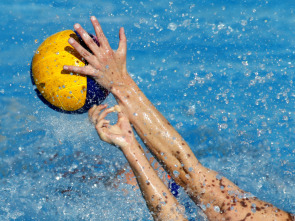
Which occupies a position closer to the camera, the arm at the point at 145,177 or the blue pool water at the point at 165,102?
the arm at the point at 145,177

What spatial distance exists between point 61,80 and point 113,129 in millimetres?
508

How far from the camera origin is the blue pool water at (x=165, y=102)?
11.4ft

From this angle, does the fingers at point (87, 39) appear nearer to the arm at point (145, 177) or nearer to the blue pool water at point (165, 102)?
the arm at point (145, 177)

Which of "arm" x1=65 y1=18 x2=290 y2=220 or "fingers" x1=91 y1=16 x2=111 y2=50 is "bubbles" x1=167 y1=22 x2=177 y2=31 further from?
"fingers" x1=91 y1=16 x2=111 y2=50

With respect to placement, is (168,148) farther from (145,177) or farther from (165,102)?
(165,102)

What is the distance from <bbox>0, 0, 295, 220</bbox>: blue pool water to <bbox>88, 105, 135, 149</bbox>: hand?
828 millimetres

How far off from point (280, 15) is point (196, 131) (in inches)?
72.3

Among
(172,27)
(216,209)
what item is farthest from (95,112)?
(172,27)

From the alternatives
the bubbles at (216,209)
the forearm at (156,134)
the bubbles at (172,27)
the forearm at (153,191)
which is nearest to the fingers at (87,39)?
the forearm at (156,134)

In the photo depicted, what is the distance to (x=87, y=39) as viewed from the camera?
2742 millimetres

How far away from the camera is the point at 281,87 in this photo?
436cm

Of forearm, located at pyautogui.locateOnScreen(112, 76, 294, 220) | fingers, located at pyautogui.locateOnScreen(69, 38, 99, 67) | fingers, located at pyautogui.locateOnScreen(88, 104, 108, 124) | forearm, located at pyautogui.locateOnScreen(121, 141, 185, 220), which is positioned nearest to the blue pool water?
forearm, located at pyautogui.locateOnScreen(112, 76, 294, 220)

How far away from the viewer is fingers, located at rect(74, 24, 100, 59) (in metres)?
2.72

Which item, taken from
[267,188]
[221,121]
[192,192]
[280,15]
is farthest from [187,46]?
[192,192]
